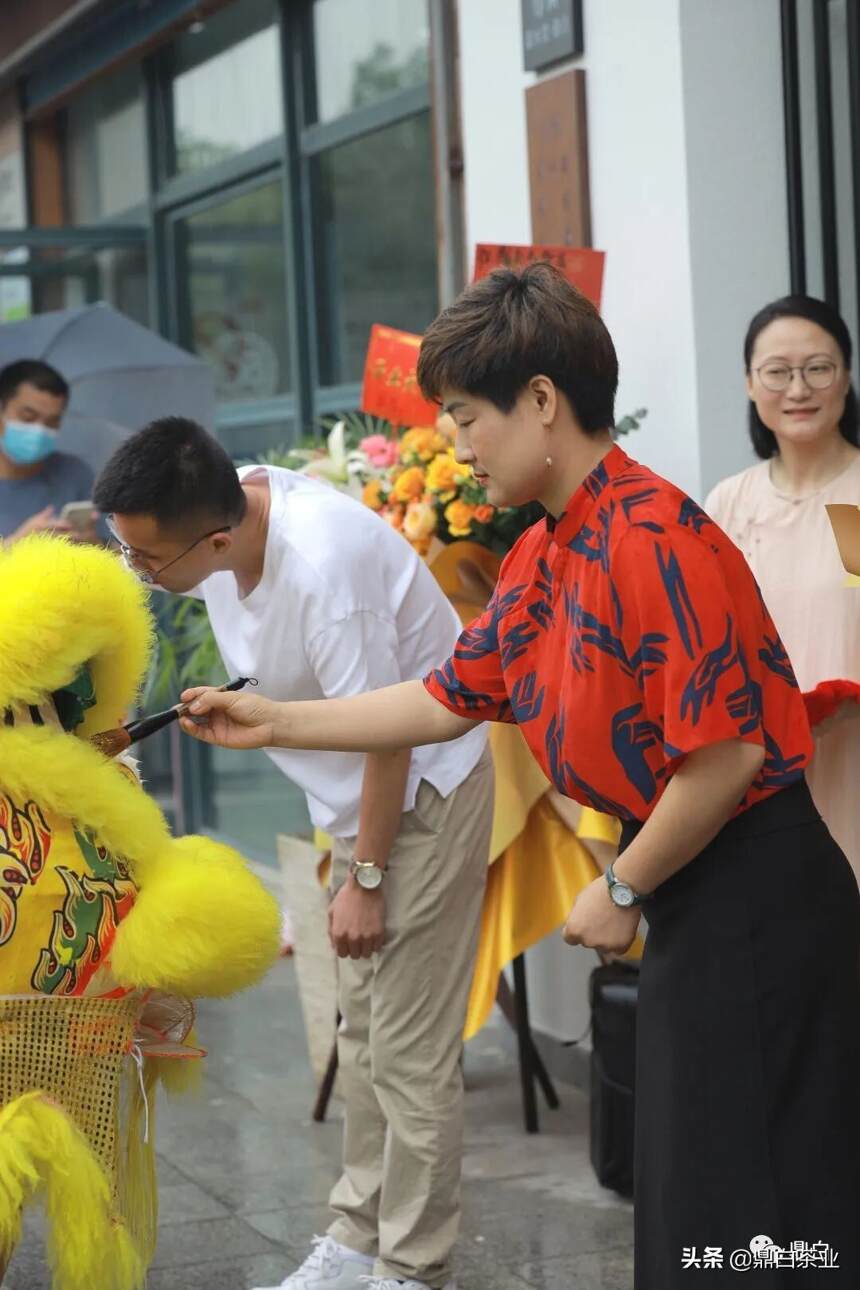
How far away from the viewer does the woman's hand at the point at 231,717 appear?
2746mm

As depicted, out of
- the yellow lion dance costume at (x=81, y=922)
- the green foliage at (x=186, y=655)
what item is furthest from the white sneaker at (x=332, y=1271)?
the green foliage at (x=186, y=655)

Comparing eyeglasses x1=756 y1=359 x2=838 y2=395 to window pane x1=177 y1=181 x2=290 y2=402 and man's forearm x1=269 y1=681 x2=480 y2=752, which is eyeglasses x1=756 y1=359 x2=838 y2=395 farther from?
window pane x1=177 y1=181 x2=290 y2=402

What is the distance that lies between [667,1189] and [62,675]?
105 cm

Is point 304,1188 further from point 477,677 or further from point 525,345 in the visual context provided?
point 525,345

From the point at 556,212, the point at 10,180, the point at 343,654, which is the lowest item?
the point at 343,654

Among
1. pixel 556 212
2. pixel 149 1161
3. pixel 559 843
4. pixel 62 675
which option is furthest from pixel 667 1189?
A: pixel 556 212

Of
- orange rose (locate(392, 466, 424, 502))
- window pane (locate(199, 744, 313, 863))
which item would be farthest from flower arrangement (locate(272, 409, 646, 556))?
window pane (locate(199, 744, 313, 863))

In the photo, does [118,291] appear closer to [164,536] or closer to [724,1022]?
[164,536]

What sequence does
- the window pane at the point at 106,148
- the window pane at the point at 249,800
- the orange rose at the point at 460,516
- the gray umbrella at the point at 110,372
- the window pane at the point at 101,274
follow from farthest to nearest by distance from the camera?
1. the window pane at the point at 101,274
2. the window pane at the point at 106,148
3. the window pane at the point at 249,800
4. the gray umbrella at the point at 110,372
5. the orange rose at the point at 460,516

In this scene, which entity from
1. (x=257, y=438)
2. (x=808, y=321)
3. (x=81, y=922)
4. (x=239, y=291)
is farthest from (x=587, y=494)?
(x=239, y=291)

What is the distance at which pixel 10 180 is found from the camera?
10.1 meters

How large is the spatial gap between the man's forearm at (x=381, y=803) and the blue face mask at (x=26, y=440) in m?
3.30

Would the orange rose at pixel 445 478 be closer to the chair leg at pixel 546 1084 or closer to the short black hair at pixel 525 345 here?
the chair leg at pixel 546 1084

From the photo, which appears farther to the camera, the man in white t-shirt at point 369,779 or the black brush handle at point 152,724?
the man in white t-shirt at point 369,779
